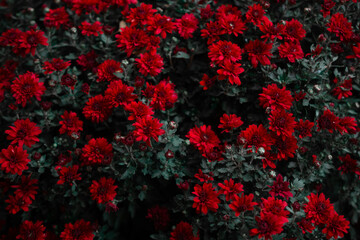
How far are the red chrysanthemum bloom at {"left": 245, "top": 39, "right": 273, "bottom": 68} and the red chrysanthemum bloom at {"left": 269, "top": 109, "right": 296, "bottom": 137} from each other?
1.44 ft

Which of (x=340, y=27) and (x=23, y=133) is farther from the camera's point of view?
(x=340, y=27)

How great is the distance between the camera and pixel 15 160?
2.22 meters

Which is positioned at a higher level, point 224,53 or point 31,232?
point 224,53

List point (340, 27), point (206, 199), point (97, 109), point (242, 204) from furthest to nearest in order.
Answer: point (340, 27)
point (97, 109)
point (206, 199)
point (242, 204)

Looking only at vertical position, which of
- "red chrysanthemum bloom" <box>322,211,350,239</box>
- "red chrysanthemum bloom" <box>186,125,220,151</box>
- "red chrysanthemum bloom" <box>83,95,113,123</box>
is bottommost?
"red chrysanthemum bloom" <box>322,211,350,239</box>

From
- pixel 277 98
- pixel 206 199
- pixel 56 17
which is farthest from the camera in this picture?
pixel 56 17

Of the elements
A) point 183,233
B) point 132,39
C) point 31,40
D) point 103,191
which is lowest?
point 183,233

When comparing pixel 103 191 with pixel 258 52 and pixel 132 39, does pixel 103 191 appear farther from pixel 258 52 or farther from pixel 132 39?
pixel 258 52

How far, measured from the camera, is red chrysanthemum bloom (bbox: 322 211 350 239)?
2.09 metres

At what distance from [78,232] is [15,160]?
2.28 feet

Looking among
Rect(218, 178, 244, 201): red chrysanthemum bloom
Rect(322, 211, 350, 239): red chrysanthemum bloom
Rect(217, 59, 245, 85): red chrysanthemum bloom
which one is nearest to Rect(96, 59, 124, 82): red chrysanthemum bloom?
Rect(217, 59, 245, 85): red chrysanthemum bloom

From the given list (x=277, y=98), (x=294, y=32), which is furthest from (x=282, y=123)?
(x=294, y=32)

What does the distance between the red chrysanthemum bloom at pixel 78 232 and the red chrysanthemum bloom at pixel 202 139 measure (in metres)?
1.04

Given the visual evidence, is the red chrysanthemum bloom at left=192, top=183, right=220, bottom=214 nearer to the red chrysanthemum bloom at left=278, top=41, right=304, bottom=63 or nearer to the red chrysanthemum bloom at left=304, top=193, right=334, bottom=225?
the red chrysanthemum bloom at left=304, top=193, right=334, bottom=225
